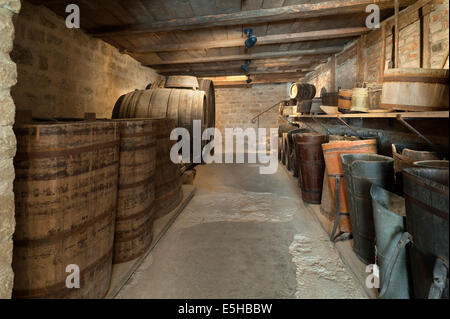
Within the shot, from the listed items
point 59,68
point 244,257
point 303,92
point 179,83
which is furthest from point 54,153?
point 303,92

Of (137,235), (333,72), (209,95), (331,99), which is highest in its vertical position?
(333,72)

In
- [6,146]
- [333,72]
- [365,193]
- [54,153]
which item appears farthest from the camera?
[333,72]

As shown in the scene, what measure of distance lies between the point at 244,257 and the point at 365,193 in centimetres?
104

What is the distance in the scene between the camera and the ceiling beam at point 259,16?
9.87ft

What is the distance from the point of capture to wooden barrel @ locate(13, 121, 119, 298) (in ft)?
3.52

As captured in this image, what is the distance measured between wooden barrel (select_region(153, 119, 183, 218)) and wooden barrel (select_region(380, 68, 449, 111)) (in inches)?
78.4

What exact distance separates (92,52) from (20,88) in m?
1.62

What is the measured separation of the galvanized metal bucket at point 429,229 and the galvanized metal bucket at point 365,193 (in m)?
0.52

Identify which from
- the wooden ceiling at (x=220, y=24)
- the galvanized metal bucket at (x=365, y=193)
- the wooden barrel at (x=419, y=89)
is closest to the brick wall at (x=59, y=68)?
the wooden ceiling at (x=220, y=24)

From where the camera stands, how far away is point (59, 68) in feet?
11.1

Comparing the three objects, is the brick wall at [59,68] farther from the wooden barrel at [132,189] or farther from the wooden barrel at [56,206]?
the wooden barrel at [56,206]

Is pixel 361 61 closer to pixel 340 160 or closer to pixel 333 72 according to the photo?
pixel 333 72
